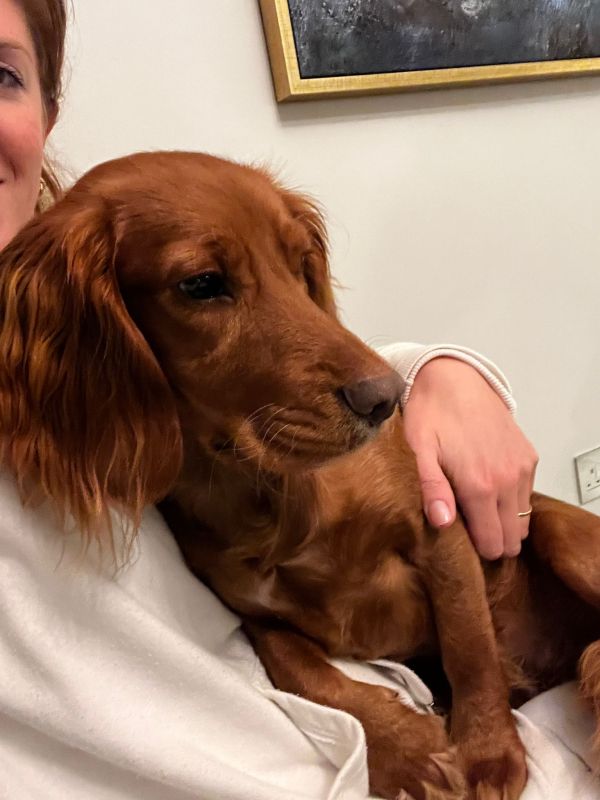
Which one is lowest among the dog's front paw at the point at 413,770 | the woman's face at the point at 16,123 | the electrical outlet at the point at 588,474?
the electrical outlet at the point at 588,474

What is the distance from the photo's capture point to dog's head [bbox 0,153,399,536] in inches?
26.5

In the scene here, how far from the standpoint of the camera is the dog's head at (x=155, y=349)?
0.67m

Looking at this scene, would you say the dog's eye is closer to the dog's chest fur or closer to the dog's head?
the dog's head

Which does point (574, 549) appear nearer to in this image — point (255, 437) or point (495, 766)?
point (495, 766)

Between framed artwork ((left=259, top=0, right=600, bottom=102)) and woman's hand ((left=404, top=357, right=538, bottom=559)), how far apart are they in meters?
0.68

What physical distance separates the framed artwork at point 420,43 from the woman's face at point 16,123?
0.58 meters

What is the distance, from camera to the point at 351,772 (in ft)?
2.28

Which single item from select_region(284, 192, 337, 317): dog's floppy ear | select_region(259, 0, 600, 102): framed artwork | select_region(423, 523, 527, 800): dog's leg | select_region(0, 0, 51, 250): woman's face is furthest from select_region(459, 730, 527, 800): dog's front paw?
select_region(259, 0, 600, 102): framed artwork

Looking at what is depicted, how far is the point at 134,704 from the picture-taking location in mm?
663

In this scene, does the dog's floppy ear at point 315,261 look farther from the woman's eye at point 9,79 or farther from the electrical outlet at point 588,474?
the electrical outlet at point 588,474

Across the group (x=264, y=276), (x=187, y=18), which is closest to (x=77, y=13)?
(x=187, y=18)

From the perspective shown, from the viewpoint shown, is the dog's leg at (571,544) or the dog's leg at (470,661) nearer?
the dog's leg at (470,661)

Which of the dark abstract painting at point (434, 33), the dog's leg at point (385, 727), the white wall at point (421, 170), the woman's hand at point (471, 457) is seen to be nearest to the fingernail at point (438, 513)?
the woman's hand at point (471, 457)

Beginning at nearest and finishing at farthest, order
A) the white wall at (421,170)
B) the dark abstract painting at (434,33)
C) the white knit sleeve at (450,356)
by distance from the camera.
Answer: the white knit sleeve at (450,356) < the white wall at (421,170) < the dark abstract painting at (434,33)
